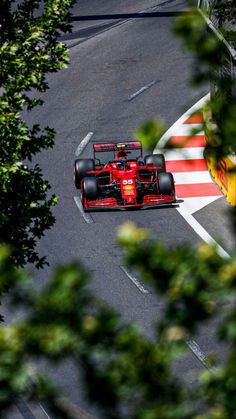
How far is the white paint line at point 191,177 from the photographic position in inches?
898

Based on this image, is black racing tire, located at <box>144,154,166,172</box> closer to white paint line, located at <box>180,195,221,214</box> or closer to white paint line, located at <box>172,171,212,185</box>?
white paint line, located at <box>180,195,221,214</box>

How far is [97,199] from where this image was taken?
21.0 meters

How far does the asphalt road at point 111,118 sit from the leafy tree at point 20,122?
2.56m

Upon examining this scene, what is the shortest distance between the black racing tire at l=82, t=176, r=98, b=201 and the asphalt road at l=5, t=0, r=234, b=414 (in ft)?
1.61

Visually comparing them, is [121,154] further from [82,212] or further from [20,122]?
[20,122]

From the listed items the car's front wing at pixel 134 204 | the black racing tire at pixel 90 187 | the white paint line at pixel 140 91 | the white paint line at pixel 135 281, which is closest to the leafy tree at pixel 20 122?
the white paint line at pixel 135 281

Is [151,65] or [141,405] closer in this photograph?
[141,405]

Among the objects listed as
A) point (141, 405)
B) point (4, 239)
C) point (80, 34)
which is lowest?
point (80, 34)

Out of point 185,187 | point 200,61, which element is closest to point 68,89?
point 185,187

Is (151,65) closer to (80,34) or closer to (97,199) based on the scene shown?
(80,34)

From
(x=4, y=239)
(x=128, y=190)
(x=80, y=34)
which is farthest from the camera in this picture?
(x=80, y=34)

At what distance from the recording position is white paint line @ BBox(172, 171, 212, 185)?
898 inches

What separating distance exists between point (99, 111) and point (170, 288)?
2314 centimetres

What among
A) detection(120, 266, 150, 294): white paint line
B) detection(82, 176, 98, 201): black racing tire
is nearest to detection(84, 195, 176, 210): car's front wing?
detection(82, 176, 98, 201): black racing tire
